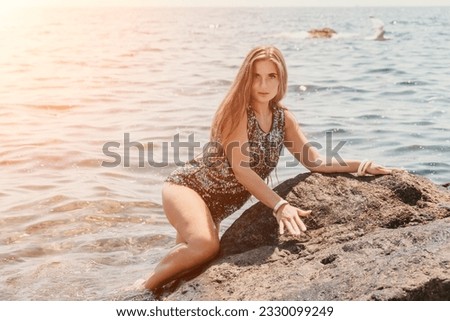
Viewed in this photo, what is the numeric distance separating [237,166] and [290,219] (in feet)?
1.41

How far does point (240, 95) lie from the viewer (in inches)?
140

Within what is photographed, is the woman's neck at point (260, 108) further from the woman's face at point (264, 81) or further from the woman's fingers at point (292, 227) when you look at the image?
the woman's fingers at point (292, 227)

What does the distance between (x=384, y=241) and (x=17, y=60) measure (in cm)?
1635

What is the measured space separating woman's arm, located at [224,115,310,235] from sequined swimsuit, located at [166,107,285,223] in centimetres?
7

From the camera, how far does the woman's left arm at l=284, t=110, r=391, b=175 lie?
3.62 metres

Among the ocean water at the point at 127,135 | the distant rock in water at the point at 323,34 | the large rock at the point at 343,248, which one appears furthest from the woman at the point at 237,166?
the distant rock in water at the point at 323,34

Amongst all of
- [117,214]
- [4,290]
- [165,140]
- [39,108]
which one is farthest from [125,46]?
[4,290]

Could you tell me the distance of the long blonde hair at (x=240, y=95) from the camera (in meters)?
3.51

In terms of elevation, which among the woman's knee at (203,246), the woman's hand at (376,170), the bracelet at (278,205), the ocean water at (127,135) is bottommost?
the ocean water at (127,135)

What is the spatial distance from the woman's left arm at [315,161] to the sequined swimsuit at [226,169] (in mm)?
70

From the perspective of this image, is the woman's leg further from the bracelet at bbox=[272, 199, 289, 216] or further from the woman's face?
the woman's face

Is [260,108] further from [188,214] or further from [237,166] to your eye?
[188,214]

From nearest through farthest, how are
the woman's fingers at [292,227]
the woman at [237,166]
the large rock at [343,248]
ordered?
the large rock at [343,248], the woman's fingers at [292,227], the woman at [237,166]
